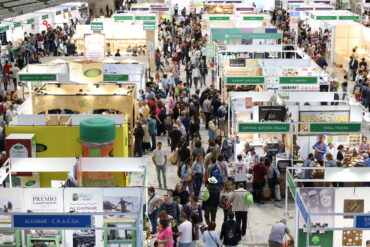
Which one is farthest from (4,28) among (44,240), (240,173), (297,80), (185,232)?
(44,240)

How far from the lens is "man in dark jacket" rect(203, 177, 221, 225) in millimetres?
12874

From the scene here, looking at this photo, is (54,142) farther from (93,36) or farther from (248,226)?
(93,36)

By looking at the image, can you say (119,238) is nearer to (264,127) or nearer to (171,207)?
(171,207)

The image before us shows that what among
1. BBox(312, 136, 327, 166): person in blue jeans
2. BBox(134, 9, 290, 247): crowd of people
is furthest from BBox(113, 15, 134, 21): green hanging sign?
BBox(312, 136, 327, 166): person in blue jeans

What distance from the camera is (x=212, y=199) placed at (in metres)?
12.9

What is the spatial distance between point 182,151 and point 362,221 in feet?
22.4

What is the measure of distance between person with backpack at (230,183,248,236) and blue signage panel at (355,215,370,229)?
3.78 m

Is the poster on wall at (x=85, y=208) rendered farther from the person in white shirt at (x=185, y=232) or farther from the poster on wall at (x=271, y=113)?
the poster on wall at (x=271, y=113)

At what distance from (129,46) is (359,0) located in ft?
83.7

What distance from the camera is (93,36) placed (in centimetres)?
2311

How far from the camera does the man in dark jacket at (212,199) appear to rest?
507 inches

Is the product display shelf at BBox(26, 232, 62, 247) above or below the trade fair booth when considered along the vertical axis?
below

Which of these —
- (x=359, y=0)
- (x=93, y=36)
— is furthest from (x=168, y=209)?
(x=359, y=0)

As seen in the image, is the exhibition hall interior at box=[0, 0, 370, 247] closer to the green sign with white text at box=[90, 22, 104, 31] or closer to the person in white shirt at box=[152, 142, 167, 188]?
→ the person in white shirt at box=[152, 142, 167, 188]
